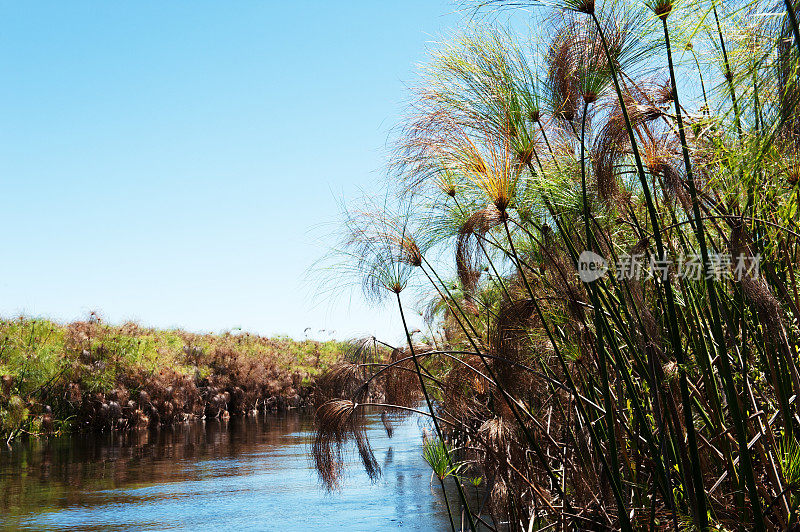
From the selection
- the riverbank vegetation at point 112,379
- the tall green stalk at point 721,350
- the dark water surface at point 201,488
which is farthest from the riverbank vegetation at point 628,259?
the riverbank vegetation at point 112,379

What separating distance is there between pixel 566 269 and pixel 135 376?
1751cm

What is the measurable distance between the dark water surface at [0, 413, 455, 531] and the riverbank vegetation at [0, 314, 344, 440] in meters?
1.38

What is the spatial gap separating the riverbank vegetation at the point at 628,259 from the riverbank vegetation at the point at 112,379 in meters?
14.9

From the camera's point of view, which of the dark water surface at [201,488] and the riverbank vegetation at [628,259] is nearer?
the riverbank vegetation at [628,259]

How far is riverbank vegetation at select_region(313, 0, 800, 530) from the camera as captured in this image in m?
2.71

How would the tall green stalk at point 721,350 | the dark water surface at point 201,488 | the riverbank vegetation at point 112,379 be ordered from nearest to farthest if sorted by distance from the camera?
the tall green stalk at point 721,350
the dark water surface at point 201,488
the riverbank vegetation at point 112,379

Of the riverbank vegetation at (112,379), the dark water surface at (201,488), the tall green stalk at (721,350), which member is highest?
the riverbank vegetation at (112,379)

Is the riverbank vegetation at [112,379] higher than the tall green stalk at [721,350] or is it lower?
higher

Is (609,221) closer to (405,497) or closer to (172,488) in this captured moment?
(405,497)

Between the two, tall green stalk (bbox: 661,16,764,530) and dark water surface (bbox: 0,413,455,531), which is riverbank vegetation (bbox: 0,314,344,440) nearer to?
dark water surface (bbox: 0,413,455,531)

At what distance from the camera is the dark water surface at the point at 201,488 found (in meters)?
8.41

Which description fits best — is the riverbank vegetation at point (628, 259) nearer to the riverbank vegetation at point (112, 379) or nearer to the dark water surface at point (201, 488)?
the dark water surface at point (201, 488)

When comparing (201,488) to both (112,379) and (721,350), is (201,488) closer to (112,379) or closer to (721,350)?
(112,379)

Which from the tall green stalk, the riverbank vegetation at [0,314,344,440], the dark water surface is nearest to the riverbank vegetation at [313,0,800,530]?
the tall green stalk
